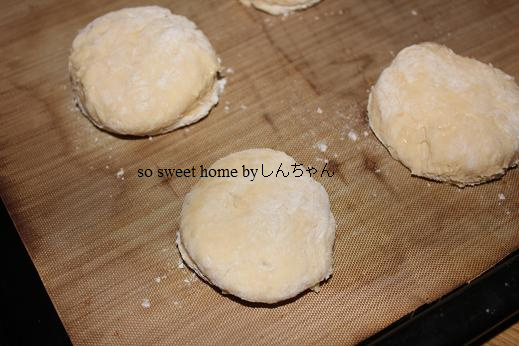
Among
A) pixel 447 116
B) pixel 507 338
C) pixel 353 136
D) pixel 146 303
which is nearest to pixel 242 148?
pixel 353 136

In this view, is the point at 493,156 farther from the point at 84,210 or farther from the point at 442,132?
the point at 84,210

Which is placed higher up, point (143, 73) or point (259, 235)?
point (143, 73)

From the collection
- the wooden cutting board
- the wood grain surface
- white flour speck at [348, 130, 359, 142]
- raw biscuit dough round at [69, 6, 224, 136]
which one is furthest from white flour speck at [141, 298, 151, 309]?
the wood grain surface

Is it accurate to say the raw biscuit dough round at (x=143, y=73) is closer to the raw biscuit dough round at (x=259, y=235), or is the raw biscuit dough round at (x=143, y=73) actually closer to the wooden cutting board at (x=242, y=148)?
the wooden cutting board at (x=242, y=148)

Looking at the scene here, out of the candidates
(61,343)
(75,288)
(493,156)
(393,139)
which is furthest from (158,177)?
(493,156)

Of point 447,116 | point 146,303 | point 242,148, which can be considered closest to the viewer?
point 146,303

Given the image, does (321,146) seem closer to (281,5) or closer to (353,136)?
(353,136)
